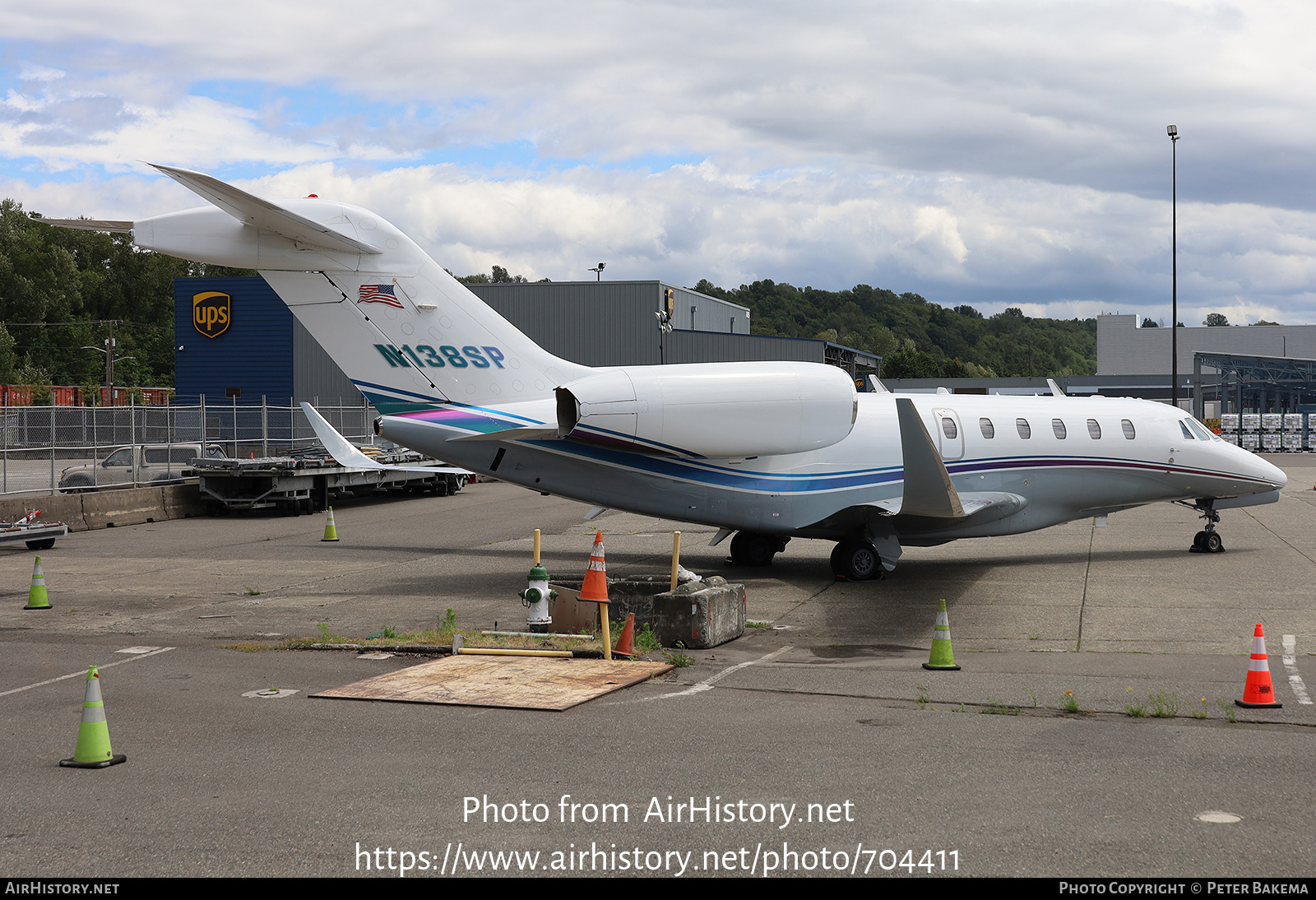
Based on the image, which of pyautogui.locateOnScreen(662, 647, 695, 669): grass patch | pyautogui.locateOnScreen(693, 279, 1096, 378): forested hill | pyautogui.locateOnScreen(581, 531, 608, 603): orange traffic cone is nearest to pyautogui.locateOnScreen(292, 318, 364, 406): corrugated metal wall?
pyautogui.locateOnScreen(581, 531, 608, 603): orange traffic cone

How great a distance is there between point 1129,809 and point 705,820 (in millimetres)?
2399

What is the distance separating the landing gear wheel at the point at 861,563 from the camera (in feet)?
52.8

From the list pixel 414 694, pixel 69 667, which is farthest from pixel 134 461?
pixel 414 694

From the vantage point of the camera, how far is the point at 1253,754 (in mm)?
7363

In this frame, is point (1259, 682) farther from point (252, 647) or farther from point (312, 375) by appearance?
point (312, 375)

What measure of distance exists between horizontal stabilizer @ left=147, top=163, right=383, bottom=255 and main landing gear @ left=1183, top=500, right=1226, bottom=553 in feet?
48.4

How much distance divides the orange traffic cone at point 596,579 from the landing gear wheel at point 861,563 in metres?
5.93

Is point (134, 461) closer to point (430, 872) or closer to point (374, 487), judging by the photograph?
point (374, 487)

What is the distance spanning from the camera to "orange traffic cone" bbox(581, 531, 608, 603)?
11.0m

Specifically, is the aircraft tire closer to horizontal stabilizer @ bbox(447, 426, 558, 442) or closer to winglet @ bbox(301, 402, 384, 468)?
horizontal stabilizer @ bbox(447, 426, 558, 442)

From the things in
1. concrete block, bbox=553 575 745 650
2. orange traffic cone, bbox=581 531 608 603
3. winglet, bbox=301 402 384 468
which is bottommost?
concrete block, bbox=553 575 745 650

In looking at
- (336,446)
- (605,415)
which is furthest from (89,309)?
(605,415)

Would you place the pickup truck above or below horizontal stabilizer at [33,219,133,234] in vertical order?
below

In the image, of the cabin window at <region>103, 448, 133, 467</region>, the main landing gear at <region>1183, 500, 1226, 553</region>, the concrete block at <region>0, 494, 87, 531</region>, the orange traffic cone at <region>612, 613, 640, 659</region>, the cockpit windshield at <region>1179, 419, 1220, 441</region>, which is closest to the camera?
the orange traffic cone at <region>612, 613, 640, 659</region>
